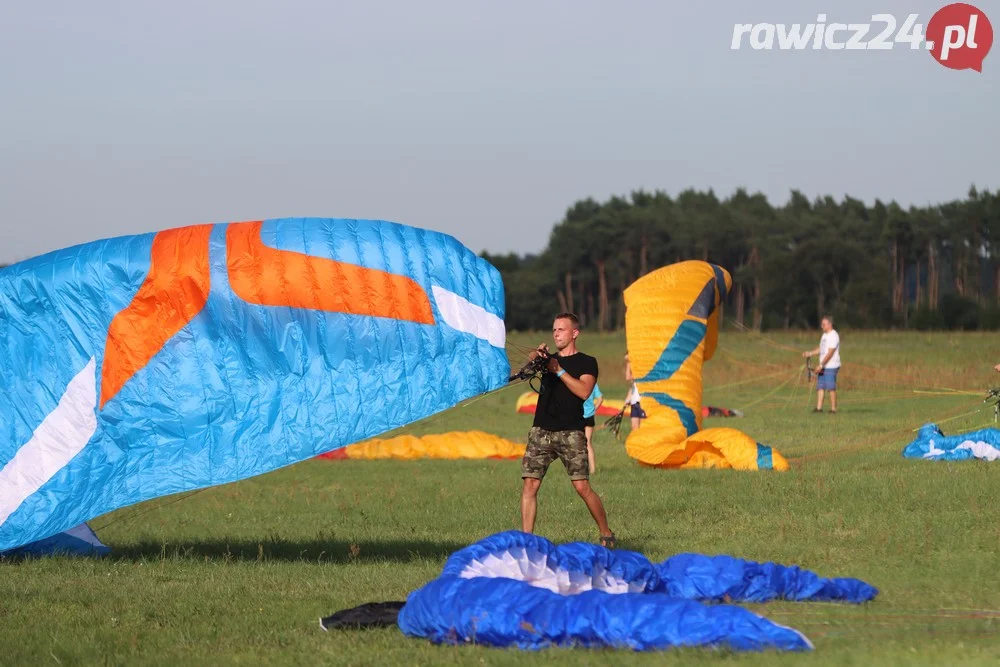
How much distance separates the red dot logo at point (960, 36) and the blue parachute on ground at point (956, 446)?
8.20 m

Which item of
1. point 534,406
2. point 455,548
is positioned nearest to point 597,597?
point 455,548

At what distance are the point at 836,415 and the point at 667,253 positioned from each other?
205 feet

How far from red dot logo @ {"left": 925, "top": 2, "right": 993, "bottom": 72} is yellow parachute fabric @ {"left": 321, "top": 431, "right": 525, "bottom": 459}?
394 inches

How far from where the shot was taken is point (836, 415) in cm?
2442

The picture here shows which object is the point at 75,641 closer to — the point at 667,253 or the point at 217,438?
the point at 217,438

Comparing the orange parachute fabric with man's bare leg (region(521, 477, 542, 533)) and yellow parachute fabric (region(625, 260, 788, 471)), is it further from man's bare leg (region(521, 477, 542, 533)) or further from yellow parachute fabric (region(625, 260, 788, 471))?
man's bare leg (region(521, 477, 542, 533))

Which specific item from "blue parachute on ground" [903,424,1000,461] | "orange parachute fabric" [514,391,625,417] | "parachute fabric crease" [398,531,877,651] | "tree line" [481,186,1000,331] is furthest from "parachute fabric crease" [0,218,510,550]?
"tree line" [481,186,1000,331]

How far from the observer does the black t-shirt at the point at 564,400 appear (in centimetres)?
1012

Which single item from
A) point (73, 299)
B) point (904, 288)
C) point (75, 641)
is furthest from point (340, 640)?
point (904, 288)

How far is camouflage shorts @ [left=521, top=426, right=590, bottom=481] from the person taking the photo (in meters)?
10.1

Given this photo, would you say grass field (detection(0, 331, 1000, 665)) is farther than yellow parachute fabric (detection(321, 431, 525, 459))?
No

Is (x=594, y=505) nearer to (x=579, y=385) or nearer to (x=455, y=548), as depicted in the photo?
(x=579, y=385)

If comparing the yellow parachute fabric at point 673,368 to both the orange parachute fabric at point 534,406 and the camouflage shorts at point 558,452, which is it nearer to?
the camouflage shorts at point 558,452

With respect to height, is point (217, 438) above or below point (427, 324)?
below
